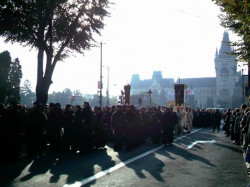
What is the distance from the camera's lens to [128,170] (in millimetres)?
8188

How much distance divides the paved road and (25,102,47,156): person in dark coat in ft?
1.78

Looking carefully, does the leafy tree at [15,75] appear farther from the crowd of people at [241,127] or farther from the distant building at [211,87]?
the crowd of people at [241,127]

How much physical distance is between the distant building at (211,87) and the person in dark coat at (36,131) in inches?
4021

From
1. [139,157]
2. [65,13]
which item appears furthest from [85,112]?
[65,13]

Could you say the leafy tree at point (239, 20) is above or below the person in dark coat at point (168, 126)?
above

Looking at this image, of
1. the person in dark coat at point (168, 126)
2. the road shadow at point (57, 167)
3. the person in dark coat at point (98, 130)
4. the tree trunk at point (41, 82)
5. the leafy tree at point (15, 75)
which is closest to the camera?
the road shadow at point (57, 167)

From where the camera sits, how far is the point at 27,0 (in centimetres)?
1420

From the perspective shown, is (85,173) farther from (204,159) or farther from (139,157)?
(204,159)

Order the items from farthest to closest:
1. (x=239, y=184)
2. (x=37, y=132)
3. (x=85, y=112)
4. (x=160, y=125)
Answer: (x=160, y=125)
(x=85, y=112)
(x=37, y=132)
(x=239, y=184)

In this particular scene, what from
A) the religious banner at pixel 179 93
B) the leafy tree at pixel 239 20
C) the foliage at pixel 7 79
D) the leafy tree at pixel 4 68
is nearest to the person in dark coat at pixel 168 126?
the leafy tree at pixel 239 20

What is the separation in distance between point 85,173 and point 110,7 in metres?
15.2

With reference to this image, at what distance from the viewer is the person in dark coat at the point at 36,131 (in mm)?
11023

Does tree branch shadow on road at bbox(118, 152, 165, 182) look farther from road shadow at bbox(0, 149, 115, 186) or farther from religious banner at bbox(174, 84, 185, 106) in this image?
religious banner at bbox(174, 84, 185, 106)

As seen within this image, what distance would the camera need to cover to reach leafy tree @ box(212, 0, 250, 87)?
809 centimetres
